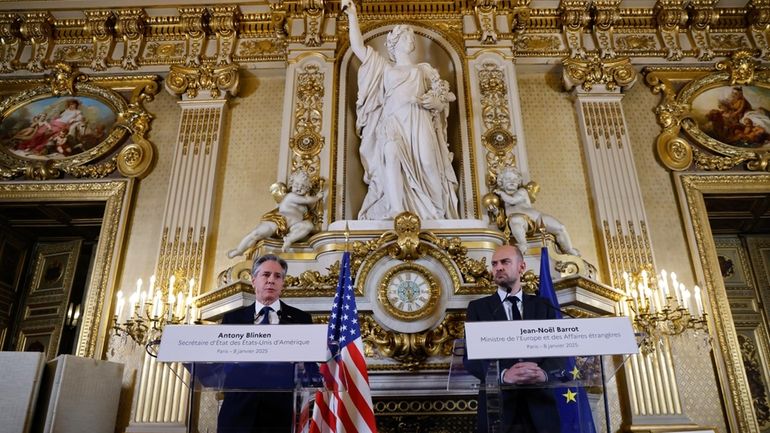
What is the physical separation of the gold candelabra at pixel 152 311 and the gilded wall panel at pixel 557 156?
350 centimetres

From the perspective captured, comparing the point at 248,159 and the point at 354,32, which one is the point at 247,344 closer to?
the point at 248,159

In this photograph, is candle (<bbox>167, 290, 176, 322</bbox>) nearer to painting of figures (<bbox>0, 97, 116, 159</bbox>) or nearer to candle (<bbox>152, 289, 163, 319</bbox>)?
candle (<bbox>152, 289, 163, 319</bbox>)

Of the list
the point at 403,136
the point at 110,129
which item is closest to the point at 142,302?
the point at 110,129

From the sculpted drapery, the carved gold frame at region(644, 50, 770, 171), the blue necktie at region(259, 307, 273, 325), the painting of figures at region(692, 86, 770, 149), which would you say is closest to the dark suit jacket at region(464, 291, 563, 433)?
the blue necktie at region(259, 307, 273, 325)

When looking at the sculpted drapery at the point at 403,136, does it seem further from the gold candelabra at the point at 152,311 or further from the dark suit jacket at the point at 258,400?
the dark suit jacket at the point at 258,400

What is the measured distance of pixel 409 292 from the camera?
16.0 ft

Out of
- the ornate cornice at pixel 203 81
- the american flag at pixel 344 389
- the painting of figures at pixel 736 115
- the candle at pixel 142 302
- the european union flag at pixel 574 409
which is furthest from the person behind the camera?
the ornate cornice at pixel 203 81

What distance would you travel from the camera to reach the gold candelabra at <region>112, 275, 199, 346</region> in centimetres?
515

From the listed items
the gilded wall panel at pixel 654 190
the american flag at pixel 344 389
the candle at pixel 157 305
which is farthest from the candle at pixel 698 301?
the candle at pixel 157 305

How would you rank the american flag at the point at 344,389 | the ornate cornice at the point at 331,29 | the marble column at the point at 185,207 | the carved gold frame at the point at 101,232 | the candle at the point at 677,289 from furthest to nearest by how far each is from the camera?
the ornate cornice at the point at 331,29 → the carved gold frame at the point at 101,232 → the candle at the point at 677,289 → the marble column at the point at 185,207 → the american flag at the point at 344,389

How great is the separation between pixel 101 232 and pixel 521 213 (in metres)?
4.07

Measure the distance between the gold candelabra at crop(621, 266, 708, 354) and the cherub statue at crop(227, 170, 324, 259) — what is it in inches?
115

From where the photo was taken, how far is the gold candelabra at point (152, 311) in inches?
203

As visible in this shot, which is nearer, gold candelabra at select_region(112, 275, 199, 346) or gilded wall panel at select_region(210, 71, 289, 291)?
gold candelabra at select_region(112, 275, 199, 346)
